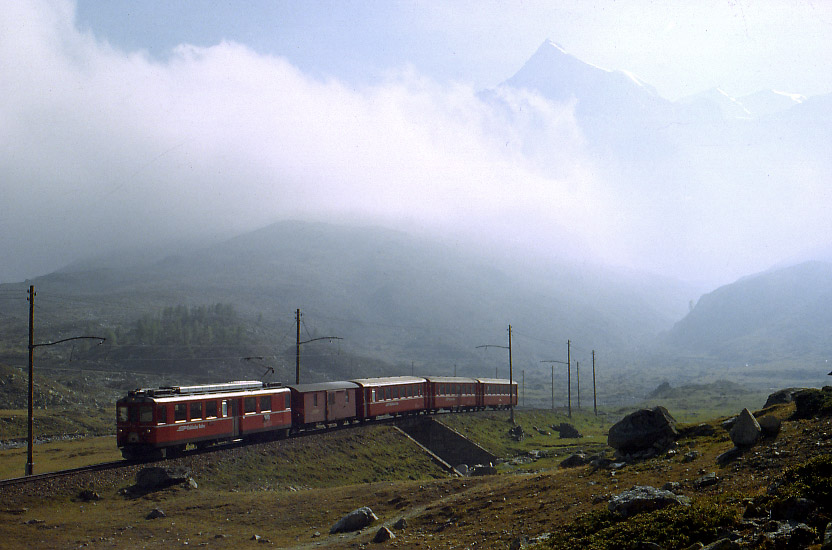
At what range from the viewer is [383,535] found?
925 inches

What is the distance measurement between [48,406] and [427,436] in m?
66.1

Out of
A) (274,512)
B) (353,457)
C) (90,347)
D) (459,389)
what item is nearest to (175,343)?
(90,347)

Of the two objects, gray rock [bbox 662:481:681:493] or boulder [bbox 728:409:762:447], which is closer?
gray rock [bbox 662:481:681:493]

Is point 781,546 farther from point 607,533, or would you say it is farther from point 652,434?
point 652,434

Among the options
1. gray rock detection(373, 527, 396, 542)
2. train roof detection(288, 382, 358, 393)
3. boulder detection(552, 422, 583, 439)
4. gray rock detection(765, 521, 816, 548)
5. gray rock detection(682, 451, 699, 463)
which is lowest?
boulder detection(552, 422, 583, 439)

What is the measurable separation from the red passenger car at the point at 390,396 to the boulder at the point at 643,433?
33.0 metres

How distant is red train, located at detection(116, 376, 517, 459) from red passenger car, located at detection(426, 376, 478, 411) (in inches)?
6.6

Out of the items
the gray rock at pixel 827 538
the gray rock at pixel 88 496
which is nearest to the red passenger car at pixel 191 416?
the gray rock at pixel 88 496

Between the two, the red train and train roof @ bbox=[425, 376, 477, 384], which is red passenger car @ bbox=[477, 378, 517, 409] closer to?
train roof @ bbox=[425, 376, 477, 384]

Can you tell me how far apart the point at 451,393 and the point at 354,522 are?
47.9 metres

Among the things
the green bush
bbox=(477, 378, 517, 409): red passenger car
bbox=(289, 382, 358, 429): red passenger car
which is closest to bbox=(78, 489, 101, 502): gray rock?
bbox=(289, 382, 358, 429): red passenger car

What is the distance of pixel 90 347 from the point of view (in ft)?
565

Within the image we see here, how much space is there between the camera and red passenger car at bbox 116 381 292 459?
124 feet

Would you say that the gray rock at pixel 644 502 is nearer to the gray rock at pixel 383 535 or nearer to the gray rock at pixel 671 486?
the gray rock at pixel 671 486
